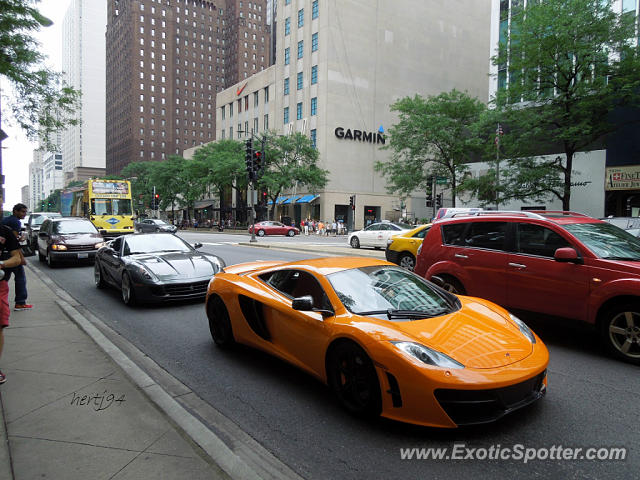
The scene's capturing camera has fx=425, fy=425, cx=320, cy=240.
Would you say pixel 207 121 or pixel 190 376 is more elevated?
pixel 207 121

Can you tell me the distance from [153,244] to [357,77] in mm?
45796

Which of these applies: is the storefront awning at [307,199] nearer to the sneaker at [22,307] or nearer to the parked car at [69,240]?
the parked car at [69,240]

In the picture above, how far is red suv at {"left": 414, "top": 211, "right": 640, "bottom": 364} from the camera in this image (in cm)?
480

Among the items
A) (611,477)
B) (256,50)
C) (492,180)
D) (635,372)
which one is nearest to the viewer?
(611,477)

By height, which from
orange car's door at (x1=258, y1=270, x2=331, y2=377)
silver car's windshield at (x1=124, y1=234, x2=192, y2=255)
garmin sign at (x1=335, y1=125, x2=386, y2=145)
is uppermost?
garmin sign at (x1=335, y1=125, x2=386, y2=145)


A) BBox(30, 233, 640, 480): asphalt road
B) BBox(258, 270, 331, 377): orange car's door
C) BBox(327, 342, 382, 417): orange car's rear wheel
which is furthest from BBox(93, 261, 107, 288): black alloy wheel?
BBox(327, 342, 382, 417): orange car's rear wheel

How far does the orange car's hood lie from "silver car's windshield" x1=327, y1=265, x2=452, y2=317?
253 mm

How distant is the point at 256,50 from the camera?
412 ft

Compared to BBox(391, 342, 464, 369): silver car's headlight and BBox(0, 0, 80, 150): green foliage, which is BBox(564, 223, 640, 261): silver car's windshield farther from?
BBox(0, 0, 80, 150): green foliage

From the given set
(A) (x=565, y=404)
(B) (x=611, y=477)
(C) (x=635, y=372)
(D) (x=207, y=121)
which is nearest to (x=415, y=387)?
(B) (x=611, y=477)

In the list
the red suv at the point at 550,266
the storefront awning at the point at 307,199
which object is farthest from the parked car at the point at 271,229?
the red suv at the point at 550,266

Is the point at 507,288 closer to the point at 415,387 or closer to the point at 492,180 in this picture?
the point at 415,387

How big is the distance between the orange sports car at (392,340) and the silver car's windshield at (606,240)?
1.93 meters

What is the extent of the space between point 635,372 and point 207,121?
133328mm
